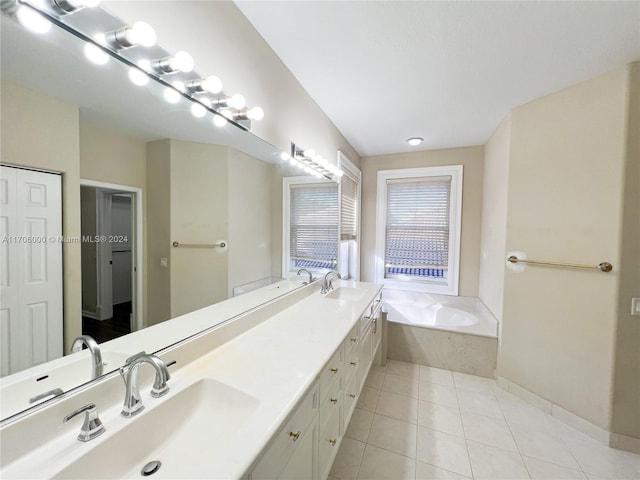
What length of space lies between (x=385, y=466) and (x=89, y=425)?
5.38ft

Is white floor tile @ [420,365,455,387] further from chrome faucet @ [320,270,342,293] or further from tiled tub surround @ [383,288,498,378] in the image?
chrome faucet @ [320,270,342,293]

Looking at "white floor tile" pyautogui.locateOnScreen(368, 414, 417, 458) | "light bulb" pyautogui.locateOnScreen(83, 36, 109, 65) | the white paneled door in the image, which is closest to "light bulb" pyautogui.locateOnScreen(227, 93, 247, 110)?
"light bulb" pyautogui.locateOnScreen(83, 36, 109, 65)

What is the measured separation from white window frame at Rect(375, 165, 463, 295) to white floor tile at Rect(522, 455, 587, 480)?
6.60 feet

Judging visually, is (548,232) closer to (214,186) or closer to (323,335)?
(323,335)

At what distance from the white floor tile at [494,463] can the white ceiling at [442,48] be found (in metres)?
2.56

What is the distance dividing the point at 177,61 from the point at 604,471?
3121mm

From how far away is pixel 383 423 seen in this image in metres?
2.01

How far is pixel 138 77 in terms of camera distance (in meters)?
0.97

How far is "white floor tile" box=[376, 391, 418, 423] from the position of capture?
209 centimetres

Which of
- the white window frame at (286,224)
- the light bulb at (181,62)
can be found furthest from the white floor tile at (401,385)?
the light bulb at (181,62)

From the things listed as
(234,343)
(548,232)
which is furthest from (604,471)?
(234,343)

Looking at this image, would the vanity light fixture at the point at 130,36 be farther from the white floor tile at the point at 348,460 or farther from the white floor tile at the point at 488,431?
the white floor tile at the point at 488,431

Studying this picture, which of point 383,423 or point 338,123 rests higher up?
point 338,123

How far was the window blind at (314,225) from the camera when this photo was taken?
6.90 feet
